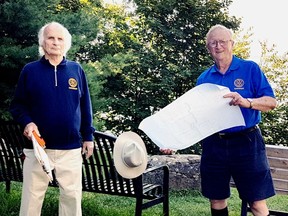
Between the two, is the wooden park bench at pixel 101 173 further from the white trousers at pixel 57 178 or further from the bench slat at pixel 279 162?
the bench slat at pixel 279 162

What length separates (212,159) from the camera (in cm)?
329

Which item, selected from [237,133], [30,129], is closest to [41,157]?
[30,129]

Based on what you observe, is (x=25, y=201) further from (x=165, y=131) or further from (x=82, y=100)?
(x=165, y=131)

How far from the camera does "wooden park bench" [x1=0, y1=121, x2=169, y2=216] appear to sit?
3.98 m

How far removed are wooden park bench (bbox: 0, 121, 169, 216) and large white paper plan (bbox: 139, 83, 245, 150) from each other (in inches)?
30.0

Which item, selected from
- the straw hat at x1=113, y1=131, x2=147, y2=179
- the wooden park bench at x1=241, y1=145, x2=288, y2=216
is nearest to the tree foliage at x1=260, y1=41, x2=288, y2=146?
the wooden park bench at x1=241, y1=145, x2=288, y2=216

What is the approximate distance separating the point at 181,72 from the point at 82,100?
553 inches

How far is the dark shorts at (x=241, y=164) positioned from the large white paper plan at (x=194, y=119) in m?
0.17

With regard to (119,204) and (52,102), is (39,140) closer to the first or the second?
(52,102)

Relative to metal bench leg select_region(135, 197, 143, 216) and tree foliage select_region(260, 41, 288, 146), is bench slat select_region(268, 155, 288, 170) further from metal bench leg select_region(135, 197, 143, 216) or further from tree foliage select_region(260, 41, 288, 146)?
tree foliage select_region(260, 41, 288, 146)

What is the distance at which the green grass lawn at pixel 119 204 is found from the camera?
457 cm

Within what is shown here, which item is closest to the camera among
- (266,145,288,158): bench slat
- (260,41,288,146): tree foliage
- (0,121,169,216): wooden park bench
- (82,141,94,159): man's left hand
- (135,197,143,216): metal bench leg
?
(82,141,94,159): man's left hand

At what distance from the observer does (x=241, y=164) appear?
3195 mm

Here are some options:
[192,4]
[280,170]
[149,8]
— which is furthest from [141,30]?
[280,170]
